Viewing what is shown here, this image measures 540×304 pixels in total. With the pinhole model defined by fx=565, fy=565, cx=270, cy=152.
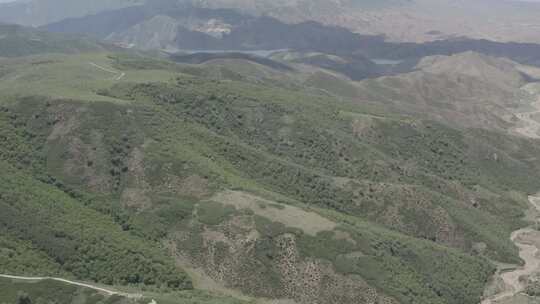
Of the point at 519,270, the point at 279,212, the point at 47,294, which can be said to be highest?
the point at 47,294

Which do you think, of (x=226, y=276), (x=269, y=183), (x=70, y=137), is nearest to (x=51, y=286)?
(x=226, y=276)

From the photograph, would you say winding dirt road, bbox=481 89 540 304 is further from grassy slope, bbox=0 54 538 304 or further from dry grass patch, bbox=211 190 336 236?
dry grass patch, bbox=211 190 336 236

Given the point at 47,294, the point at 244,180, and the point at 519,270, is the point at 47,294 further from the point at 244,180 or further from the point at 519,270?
the point at 519,270

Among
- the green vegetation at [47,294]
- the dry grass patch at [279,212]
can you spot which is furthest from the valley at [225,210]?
the dry grass patch at [279,212]

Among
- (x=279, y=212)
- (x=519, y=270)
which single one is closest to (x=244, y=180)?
(x=279, y=212)

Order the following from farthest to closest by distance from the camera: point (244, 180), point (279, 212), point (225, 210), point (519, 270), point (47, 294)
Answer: point (244, 180)
point (519, 270)
point (279, 212)
point (225, 210)
point (47, 294)

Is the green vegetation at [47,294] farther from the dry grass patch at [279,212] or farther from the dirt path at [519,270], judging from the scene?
the dirt path at [519,270]

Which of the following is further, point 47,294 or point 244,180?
point 244,180

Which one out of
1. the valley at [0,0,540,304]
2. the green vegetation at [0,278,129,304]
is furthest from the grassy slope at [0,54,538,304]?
the green vegetation at [0,278,129,304]
